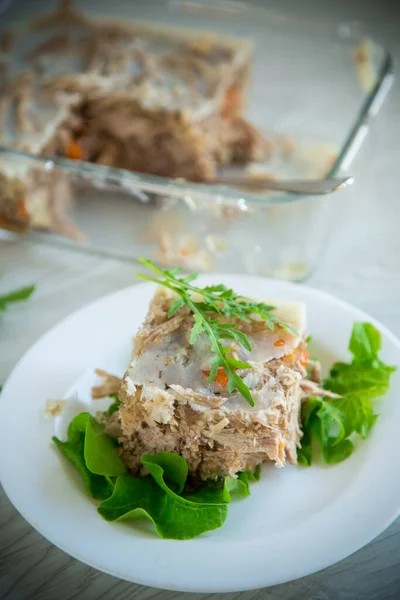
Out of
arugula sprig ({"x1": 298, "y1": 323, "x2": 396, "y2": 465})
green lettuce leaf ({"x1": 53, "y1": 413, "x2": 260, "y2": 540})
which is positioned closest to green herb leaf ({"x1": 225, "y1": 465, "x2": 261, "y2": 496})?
green lettuce leaf ({"x1": 53, "y1": 413, "x2": 260, "y2": 540})

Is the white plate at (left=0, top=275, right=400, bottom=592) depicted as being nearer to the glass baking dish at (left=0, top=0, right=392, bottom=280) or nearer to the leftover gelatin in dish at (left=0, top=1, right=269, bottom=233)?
the glass baking dish at (left=0, top=0, right=392, bottom=280)

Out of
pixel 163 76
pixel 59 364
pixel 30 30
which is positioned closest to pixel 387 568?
pixel 59 364

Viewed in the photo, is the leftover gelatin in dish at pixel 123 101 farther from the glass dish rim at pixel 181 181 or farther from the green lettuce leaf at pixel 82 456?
the green lettuce leaf at pixel 82 456

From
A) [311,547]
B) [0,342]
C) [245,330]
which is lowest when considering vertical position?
[0,342]

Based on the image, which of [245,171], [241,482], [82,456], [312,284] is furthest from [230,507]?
[245,171]

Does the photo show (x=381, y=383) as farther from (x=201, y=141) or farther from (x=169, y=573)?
(x=201, y=141)

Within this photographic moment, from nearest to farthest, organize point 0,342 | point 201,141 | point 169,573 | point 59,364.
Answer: point 169,573, point 59,364, point 0,342, point 201,141
